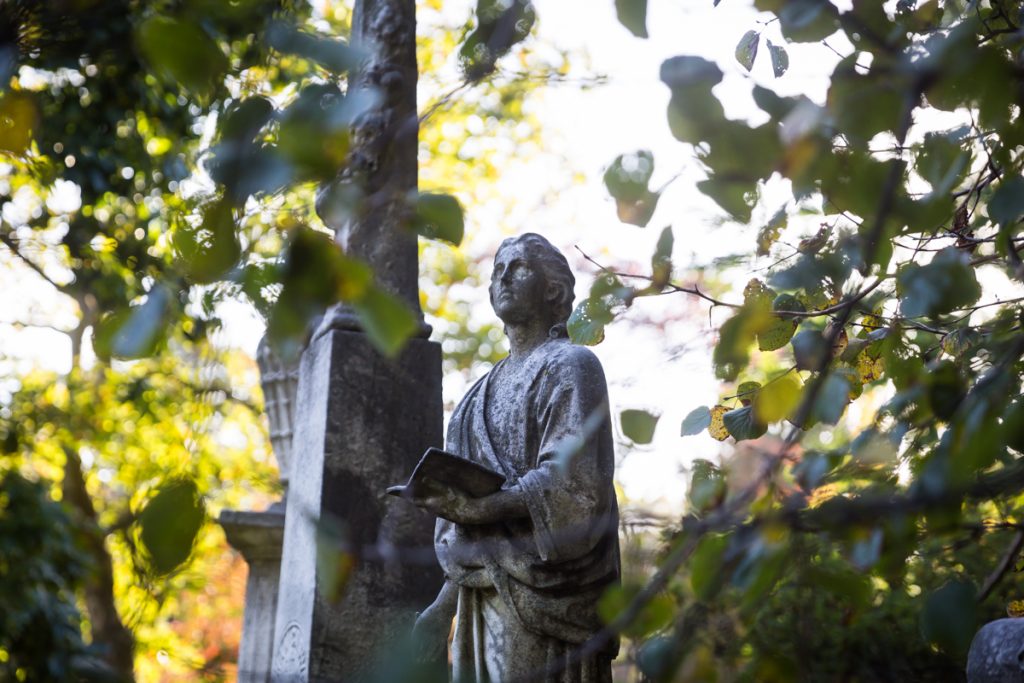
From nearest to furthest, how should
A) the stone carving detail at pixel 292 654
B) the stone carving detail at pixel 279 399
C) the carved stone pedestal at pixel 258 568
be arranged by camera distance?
1. the stone carving detail at pixel 292 654
2. the carved stone pedestal at pixel 258 568
3. the stone carving detail at pixel 279 399

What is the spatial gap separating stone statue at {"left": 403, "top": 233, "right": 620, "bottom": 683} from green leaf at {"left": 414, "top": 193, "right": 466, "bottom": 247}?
1692 millimetres

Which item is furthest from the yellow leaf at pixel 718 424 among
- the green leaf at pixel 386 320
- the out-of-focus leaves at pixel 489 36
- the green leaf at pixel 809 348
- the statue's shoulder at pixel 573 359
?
the green leaf at pixel 386 320

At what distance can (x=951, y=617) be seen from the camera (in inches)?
78.7

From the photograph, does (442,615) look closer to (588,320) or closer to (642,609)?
(588,320)

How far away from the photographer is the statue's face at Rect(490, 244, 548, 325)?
4.05 meters

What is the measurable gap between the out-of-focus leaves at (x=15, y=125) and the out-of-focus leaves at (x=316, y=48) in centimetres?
53

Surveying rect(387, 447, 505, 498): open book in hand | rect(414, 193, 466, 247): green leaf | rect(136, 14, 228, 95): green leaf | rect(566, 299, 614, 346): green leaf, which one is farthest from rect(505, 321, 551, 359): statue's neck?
rect(136, 14, 228, 95): green leaf

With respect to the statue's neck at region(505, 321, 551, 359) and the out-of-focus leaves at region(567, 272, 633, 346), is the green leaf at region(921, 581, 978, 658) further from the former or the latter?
the statue's neck at region(505, 321, 551, 359)

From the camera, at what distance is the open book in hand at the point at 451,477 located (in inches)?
139

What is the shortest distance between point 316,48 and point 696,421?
1.94 m

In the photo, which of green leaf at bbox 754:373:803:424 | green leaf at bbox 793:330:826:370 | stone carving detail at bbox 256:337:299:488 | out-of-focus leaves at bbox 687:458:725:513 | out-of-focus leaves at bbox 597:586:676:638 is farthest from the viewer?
stone carving detail at bbox 256:337:299:488

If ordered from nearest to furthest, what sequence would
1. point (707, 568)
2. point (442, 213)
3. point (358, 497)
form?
point (442, 213), point (707, 568), point (358, 497)

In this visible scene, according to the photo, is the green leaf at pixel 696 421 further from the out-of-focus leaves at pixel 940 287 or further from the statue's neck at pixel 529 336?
the statue's neck at pixel 529 336

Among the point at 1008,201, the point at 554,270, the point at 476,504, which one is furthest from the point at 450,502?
the point at 1008,201
